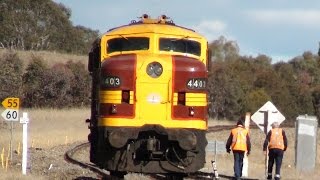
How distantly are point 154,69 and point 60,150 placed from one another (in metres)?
19.0

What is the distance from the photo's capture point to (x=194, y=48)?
16.1 metres

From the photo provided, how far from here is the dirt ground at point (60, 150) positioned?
20.4 meters

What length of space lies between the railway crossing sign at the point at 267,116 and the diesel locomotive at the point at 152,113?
6.38m

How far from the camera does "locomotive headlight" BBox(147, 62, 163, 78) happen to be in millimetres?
15398

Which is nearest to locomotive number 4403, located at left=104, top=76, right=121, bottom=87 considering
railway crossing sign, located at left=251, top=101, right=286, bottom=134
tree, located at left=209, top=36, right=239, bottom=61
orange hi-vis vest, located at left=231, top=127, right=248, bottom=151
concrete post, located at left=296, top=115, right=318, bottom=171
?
orange hi-vis vest, located at left=231, top=127, right=248, bottom=151

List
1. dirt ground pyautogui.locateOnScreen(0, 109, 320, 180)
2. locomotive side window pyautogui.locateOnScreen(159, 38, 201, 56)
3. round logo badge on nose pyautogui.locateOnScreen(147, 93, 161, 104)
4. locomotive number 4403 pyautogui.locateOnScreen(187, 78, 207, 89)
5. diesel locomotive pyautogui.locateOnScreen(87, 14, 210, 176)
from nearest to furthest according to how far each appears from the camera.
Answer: diesel locomotive pyautogui.locateOnScreen(87, 14, 210, 176)
locomotive number 4403 pyautogui.locateOnScreen(187, 78, 207, 89)
round logo badge on nose pyautogui.locateOnScreen(147, 93, 161, 104)
locomotive side window pyautogui.locateOnScreen(159, 38, 201, 56)
dirt ground pyautogui.locateOnScreen(0, 109, 320, 180)

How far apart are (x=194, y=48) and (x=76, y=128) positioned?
3829 centimetres

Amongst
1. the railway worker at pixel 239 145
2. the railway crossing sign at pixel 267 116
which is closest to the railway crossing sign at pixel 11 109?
the railway crossing sign at pixel 267 116

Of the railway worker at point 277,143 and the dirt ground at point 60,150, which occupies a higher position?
the railway worker at point 277,143

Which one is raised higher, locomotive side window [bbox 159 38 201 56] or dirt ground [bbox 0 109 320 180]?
locomotive side window [bbox 159 38 201 56]

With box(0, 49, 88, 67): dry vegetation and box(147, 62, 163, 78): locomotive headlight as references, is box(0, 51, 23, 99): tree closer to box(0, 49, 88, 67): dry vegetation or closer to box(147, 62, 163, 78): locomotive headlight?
box(0, 49, 88, 67): dry vegetation

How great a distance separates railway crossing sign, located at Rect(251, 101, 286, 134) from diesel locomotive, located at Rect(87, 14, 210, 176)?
6383mm

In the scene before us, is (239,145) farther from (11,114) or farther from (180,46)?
(11,114)

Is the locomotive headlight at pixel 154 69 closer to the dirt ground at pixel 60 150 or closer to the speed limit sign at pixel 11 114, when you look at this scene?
the dirt ground at pixel 60 150
